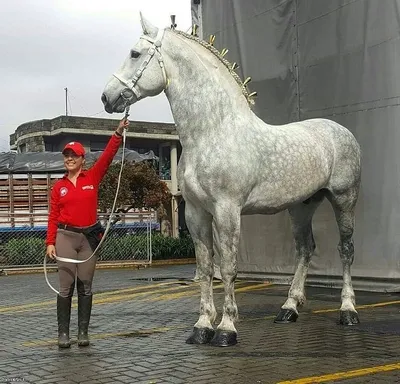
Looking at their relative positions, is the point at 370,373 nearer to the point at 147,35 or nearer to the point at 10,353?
the point at 10,353

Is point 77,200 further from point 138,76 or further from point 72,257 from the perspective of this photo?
point 138,76

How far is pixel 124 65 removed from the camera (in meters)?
6.10

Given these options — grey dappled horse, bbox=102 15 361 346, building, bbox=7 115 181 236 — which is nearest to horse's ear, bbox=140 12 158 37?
grey dappled horse, bbox=102 15 361 346

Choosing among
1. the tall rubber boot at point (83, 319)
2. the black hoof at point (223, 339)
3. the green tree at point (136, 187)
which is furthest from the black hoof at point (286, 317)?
the green tree at point (136, 187)

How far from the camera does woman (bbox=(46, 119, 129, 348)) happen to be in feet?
20.0

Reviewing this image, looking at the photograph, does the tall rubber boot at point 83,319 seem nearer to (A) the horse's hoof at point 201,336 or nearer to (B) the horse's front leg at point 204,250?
(A) the horse's hoof at point 201,336

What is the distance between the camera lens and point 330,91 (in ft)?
34.3

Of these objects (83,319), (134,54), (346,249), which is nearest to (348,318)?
(346,249)

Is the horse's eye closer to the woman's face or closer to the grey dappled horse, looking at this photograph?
the grey dappled horse

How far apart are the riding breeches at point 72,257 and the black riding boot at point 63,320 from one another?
6 cm

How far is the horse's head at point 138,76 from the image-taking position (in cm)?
602

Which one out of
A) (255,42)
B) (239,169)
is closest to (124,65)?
(239,169)

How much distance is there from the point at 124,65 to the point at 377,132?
16.0 ft

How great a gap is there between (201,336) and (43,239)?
13.2 m
